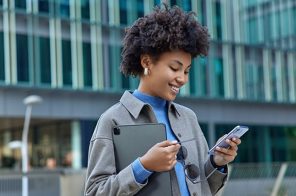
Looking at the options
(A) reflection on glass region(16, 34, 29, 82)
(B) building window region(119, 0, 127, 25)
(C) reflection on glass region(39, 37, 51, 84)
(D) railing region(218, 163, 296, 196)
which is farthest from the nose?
(B) building window region(119, 0, 127, 25)

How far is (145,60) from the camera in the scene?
2650mm

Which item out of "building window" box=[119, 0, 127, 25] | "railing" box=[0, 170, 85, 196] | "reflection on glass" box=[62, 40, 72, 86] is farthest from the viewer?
"building window" box=[119, 0, 127, 25]

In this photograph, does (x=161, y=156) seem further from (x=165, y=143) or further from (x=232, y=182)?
(x=232, y=182)

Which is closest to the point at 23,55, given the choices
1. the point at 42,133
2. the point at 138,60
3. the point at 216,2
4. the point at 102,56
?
the point at 102,56

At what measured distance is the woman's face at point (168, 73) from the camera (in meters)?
2.60

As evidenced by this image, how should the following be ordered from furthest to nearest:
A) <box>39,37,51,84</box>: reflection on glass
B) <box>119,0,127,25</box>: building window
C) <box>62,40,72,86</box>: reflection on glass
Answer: <box>119,0,127,25</box>: building window < <box>62,40,72,86</box>: reflection on glass < <box>39,37,51,84</box>: reflection on glass

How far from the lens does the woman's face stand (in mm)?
2600

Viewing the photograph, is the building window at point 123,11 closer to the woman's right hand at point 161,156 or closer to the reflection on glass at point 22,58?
the reflection on glass at point 22,58

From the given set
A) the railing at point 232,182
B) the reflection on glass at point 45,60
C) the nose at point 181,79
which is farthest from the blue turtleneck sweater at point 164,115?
the reflection on glass at point 45,60

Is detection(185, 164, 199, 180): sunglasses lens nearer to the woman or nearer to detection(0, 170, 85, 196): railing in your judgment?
the woman

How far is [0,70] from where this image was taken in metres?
32.0

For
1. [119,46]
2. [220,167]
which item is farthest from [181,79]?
[119,46]

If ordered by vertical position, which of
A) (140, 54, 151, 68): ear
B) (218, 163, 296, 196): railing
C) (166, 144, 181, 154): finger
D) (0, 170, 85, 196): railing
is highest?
(140, 54, 151, 68): ear

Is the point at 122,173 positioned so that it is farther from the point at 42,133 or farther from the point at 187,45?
the point at 42,133
